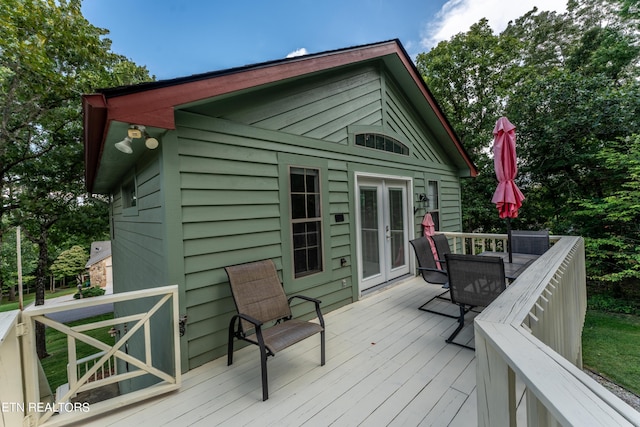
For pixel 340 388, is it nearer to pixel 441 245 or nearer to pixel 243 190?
pixel 243 190

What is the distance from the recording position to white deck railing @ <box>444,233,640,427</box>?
664 mm

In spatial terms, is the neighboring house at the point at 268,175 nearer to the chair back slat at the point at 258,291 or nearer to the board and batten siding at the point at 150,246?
the board and batten siding at the point at 150,246

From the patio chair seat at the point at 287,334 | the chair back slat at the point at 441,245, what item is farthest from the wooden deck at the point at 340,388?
the chair back slat at the point at 441,245

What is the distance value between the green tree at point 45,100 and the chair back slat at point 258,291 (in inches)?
278

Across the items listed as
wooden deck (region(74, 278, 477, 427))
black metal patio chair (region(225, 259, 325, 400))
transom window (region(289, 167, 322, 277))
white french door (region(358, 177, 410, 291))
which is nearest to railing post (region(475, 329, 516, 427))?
wooden deck (region(74, 278, 477, 427))

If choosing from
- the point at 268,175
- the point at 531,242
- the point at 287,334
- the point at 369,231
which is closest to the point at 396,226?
the point at 369,231

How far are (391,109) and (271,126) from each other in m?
2.96

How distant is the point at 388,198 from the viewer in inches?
195

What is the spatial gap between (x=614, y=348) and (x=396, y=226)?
12.0 feet

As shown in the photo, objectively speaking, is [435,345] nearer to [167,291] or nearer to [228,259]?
[228,259]

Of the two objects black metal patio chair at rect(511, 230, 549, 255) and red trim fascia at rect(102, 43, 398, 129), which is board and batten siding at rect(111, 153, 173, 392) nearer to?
red trim fascia at rect(102, 43, 398, 129)

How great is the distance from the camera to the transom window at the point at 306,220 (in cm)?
342

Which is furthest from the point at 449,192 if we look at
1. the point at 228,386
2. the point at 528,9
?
the point at 528,9

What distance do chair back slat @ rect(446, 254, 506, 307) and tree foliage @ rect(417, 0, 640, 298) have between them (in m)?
5.68
